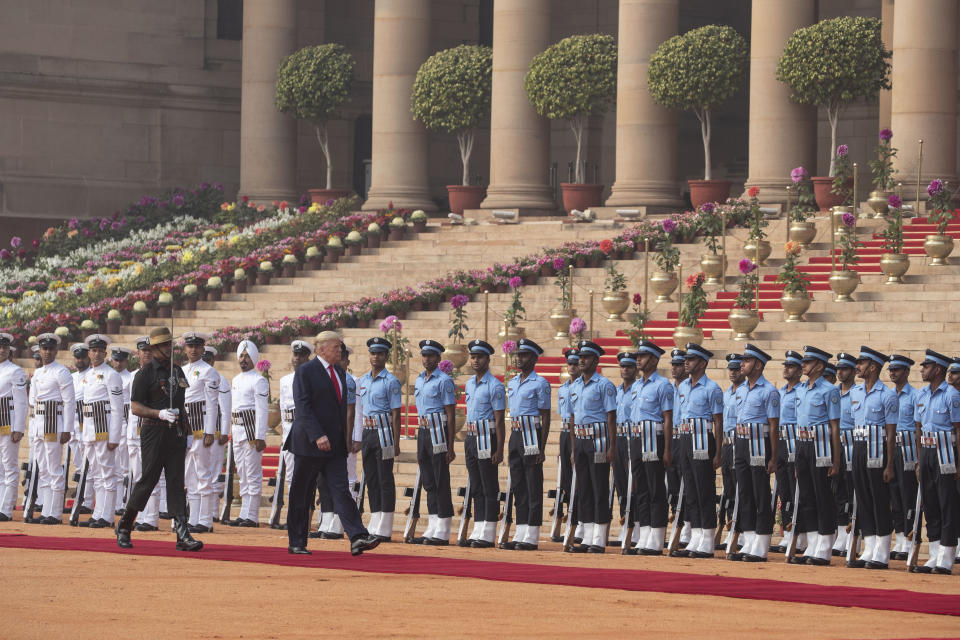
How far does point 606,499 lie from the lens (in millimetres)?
17641

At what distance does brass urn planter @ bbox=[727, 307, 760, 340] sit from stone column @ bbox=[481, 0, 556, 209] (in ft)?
40.4

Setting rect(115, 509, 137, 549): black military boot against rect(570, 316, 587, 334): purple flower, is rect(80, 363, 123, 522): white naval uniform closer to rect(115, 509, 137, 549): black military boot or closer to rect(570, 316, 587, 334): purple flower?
rect(115, 509, 137, 549): black military boot

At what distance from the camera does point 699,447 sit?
679 inches

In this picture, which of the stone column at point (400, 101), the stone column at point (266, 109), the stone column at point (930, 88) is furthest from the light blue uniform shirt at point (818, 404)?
the stone column at point (266, 109)

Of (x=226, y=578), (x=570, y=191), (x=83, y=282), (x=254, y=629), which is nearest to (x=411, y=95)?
(x=570, y=191)

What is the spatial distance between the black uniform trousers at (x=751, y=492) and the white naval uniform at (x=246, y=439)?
19.2 ft

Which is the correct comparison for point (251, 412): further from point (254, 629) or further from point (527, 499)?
point (254, 629)

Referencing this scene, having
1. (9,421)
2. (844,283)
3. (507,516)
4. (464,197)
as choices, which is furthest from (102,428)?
(464,197)

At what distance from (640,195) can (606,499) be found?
17.7 metres

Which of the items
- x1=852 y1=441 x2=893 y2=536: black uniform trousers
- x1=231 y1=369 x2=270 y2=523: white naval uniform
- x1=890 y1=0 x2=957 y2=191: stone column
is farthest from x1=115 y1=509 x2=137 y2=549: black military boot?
x1=890 y1=0 x2=957 y2=191: stone column

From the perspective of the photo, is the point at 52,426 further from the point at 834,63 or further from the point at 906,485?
the point at 834,63

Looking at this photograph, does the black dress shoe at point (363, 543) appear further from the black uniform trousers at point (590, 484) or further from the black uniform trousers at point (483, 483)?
the black uniform trousers at point (590, 484)

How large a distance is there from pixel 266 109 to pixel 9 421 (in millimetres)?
22661

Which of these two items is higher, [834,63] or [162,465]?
[834,63]
